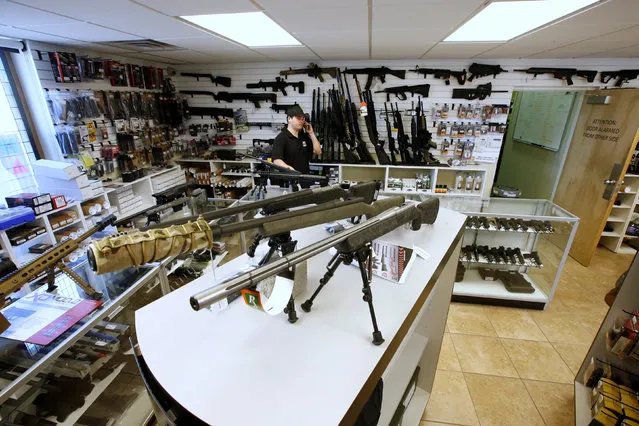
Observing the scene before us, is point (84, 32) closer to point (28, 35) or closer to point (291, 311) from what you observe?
point (28, 35)

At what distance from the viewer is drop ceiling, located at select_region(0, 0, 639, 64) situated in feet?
6.02

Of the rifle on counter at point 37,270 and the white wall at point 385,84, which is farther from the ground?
the white wall at point 385,84

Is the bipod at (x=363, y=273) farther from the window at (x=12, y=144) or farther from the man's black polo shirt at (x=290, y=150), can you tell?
the window at (x=12, y=144)

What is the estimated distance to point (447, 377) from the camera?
229 cm

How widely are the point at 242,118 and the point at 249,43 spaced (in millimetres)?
1913

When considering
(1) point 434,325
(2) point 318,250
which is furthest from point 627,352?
(2) point 318,250

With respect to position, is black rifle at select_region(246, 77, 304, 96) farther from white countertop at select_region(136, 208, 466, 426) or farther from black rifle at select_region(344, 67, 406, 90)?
white countertop at select_region(136, 208, 466, 426)

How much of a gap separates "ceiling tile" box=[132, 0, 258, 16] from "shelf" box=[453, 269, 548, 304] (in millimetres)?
3141

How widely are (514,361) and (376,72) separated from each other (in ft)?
12.9

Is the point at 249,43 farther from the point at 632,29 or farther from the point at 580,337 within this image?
Answer: the point at 580,337

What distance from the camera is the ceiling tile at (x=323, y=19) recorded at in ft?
6.52

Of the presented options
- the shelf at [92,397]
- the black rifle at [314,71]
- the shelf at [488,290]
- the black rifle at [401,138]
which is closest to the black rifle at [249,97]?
the black rifle at [314,71]

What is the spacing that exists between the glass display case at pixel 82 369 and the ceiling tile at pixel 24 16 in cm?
167

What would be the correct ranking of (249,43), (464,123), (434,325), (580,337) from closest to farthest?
(434,325) < (580,337) < (249,43) < (464,123)
